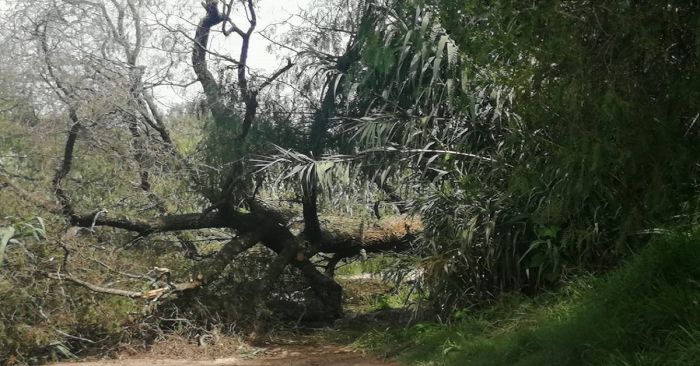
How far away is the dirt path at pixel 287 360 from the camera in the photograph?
8.85 meters

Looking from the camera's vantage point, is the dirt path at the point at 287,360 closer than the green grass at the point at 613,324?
No

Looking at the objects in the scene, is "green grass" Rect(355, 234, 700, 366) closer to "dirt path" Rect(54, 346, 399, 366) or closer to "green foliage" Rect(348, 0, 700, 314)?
"green foliage" Rect(348, 0, 700, 314)

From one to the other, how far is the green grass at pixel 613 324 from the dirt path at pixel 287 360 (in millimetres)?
1198

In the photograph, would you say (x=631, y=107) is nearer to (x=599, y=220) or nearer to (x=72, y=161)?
(x=599, y=220)

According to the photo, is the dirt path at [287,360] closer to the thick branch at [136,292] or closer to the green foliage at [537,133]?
the thick branch at [136,292]

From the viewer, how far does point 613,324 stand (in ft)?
17.5

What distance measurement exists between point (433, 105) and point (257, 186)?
320cm

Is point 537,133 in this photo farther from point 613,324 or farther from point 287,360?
point 287,360

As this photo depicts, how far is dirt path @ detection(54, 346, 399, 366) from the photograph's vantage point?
885 centimetres

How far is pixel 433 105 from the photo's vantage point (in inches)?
380

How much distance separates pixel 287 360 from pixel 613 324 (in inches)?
192

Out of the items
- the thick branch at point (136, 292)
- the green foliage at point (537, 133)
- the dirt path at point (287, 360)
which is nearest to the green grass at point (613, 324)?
the green foliage at point (537, 133)

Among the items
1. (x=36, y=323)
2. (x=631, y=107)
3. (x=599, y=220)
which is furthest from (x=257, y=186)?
(x=631, y=107)

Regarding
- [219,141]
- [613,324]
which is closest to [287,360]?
[219,141]
